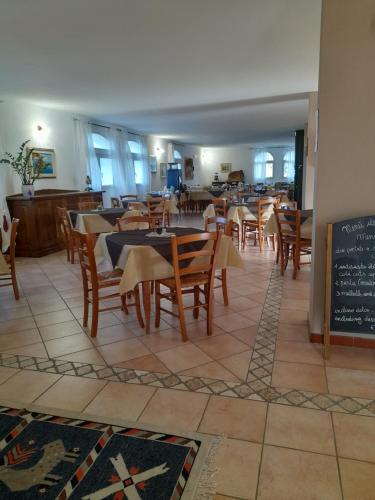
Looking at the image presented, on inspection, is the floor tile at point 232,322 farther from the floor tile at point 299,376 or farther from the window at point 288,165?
the window at point 288,165

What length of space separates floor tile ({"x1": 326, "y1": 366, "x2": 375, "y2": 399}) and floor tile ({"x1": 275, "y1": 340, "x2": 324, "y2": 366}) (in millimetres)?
129

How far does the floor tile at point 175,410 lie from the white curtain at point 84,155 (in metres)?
6.07

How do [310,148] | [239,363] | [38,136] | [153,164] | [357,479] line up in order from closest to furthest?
[357,479] → [239,363] → [310,148] → [38,136] → [153,164]

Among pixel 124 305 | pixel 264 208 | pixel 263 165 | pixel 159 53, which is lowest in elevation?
pixel 124 305

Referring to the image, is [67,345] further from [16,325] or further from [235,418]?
[235,418]

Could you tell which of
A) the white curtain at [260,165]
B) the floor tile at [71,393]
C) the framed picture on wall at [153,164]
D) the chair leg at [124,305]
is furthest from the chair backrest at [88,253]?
the white curtain at [260,165]

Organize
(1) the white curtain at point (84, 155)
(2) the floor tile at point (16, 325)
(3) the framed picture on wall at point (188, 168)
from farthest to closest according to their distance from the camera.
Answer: (3) the framed picture on wall at point (188, 168) → (1) the white curtain at point (84, 155) → (2) the floor tile at point (16, 325)

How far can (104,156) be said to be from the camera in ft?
27.6

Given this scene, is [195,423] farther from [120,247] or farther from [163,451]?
[120,247]

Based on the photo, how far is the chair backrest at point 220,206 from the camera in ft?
18.6

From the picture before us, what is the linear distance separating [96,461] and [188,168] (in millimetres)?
13466

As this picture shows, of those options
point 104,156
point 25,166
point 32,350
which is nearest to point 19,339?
point 32,350

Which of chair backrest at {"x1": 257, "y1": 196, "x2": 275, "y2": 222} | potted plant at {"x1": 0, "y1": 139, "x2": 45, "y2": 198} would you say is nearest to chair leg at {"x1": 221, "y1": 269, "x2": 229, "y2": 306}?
chair backrest at {"x1": 257, "y1": 196, "x2": 275, "y2": 222}

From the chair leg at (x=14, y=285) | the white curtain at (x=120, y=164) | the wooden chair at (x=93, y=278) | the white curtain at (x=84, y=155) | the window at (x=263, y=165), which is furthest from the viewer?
the window at (x=263, y=165)
